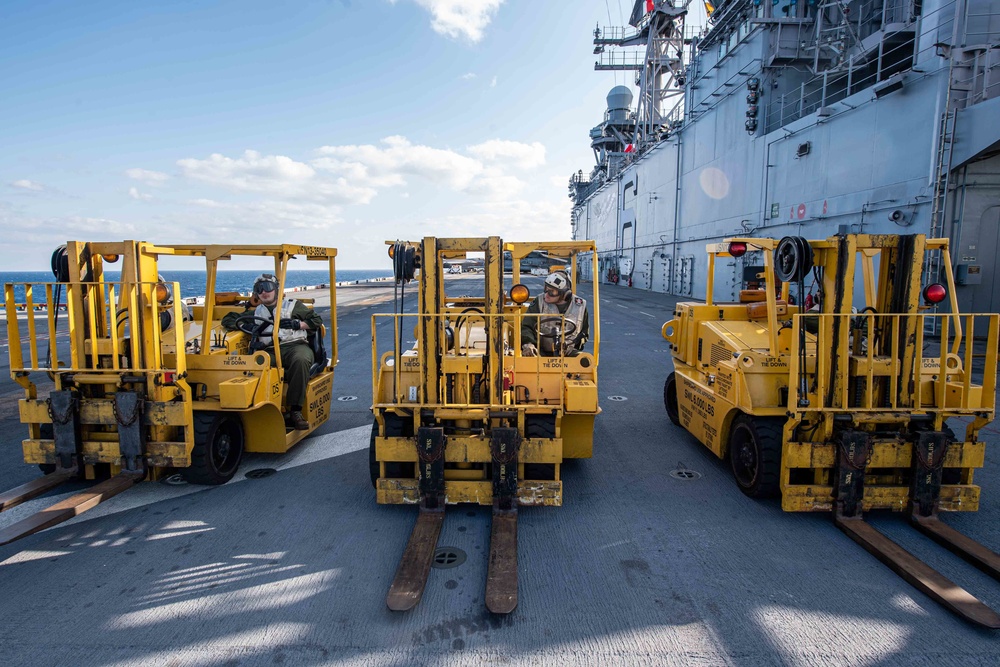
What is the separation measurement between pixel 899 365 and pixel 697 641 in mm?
3167

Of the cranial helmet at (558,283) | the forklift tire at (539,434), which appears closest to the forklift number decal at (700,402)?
the cranial helmet at (558,283)

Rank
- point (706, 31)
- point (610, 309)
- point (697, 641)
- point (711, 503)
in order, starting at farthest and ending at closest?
point (706, 31) < point (610, 309) < point (711, 503) < point (697, 641)

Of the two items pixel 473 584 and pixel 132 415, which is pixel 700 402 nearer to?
pixel 473 584

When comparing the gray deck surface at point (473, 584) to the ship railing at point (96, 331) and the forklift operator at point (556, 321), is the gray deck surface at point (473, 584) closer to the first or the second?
the ship railing at point (96, 331)

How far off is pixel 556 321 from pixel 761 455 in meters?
2.37

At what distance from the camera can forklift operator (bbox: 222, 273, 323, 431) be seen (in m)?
6.23

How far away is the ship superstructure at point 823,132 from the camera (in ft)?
46.1

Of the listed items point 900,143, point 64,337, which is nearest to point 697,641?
point 900,143

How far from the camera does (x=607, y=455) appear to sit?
21.0 feet

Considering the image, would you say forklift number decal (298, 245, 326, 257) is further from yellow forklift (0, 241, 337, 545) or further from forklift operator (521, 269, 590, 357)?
forklift operator (521, 269, 590, 357)

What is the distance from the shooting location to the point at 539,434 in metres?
4.91

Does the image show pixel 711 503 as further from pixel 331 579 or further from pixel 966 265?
pixel 966 265

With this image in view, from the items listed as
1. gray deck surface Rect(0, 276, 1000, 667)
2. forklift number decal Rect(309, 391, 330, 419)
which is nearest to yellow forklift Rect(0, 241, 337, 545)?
gray deck surface Rect(0, 276, 1000, 667)

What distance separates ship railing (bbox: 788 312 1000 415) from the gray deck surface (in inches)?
39.7
